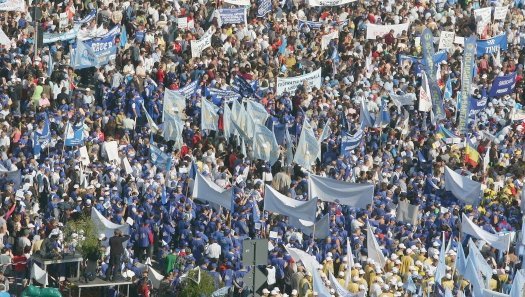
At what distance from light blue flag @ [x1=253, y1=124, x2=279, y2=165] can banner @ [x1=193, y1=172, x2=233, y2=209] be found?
10.0 ft

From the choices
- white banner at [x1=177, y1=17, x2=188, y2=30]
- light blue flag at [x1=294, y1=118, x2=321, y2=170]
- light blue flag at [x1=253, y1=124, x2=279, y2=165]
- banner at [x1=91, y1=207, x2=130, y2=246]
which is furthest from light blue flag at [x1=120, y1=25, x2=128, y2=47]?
banner at [x1=91, y1=207, x2=130, y2=246]

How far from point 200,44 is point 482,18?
10349mm

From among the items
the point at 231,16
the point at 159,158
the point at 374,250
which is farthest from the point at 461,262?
the point at 231,16

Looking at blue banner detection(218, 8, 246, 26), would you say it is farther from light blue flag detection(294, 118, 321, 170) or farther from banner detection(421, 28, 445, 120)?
light blue flag detection(294, 118, 321, 170)

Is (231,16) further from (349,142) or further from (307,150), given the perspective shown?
(307,150)

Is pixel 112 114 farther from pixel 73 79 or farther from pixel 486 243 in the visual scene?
pixel 486 243

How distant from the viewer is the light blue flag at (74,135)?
5388 cm

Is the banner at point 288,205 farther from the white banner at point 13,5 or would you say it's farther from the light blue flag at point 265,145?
the white banner at point 13,5

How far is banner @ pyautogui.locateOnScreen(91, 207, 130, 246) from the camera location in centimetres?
5056

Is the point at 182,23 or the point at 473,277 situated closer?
the point at 473,277

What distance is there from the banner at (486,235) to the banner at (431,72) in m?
7.61

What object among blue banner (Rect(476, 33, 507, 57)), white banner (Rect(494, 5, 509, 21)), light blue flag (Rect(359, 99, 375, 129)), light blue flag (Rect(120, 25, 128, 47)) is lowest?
white banner (Rect(494, 5, 509, 21))

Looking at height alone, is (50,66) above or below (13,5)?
below

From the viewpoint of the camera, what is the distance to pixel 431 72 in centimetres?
6028
